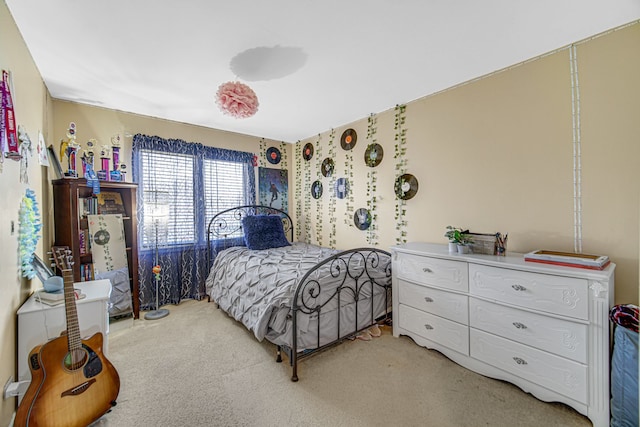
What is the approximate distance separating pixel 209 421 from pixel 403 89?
3.10 metres

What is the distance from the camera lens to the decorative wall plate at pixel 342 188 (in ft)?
11.9

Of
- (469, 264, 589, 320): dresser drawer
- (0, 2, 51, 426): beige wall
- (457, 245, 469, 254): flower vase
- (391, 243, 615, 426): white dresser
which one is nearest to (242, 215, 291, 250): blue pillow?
(391, 243, 615, 426): white dresser

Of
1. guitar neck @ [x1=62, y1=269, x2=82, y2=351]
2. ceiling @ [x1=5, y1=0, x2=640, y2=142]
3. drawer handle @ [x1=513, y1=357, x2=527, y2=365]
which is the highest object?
ceiling @ [x1=5, y1=0, x2=640, y2=142]

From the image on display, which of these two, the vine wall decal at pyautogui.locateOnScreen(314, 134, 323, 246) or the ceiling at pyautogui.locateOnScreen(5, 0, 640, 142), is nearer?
the ceiling at pyautogui.locateOnScreen(5, 0, 640, 142)

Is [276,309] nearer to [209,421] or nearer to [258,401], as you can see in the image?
[258,401]

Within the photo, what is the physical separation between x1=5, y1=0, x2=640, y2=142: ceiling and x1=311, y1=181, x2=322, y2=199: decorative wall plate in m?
1.49

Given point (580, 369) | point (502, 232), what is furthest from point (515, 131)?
point (580, 369)

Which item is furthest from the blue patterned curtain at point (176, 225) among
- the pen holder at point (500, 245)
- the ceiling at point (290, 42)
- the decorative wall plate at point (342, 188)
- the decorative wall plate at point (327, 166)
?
the pen holder at point (500, 245)

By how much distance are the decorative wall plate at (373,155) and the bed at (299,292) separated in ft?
3.83

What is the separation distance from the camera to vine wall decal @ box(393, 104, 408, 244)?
297 centimetres

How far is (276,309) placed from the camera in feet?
6.78

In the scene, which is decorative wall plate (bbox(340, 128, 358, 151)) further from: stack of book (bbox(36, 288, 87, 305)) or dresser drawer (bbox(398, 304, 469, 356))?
stack of book (bbox(36, 288, 87, 305))

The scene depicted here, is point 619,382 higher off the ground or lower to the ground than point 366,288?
lower

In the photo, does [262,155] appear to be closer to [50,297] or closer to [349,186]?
[349,186]
